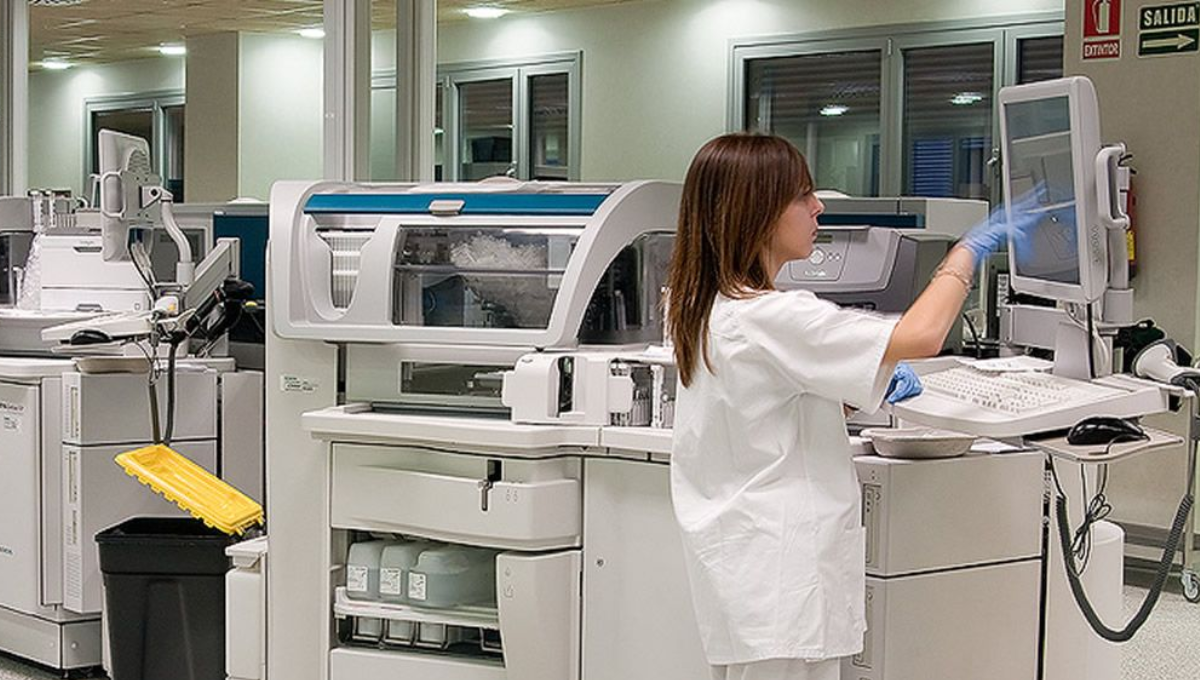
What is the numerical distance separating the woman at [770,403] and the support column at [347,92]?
3563mm

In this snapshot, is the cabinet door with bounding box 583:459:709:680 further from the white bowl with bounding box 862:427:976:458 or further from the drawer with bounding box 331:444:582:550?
the white bowl with bounding box 862:427:976:458

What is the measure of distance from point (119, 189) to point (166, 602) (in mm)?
1192

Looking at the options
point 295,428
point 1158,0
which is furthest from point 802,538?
point 1158,0

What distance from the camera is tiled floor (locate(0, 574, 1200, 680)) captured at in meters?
4.31

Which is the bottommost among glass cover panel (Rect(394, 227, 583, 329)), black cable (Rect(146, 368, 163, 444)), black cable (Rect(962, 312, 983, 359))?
black cable (Rect(146, 368, 163, 444))

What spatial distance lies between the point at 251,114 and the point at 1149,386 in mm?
8650

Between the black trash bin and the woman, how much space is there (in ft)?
5.95

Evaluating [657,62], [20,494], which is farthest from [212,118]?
[20,494]

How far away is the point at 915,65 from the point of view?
734 centimetres

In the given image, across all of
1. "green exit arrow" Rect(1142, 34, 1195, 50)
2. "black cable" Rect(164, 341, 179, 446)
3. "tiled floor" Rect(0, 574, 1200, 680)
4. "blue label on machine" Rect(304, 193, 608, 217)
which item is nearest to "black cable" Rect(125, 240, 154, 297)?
"black cable" Rect(164, 341, 179, 446)

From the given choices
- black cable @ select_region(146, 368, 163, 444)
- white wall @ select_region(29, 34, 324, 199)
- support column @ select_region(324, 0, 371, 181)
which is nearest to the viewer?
black cable @ select_region(146, 368, 163, 444)

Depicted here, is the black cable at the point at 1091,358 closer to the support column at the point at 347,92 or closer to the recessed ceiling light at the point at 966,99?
the support column at the point at 347,92

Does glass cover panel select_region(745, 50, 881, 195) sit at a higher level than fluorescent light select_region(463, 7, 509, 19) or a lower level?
lower

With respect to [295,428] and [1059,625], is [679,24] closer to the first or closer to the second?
[295,428]
